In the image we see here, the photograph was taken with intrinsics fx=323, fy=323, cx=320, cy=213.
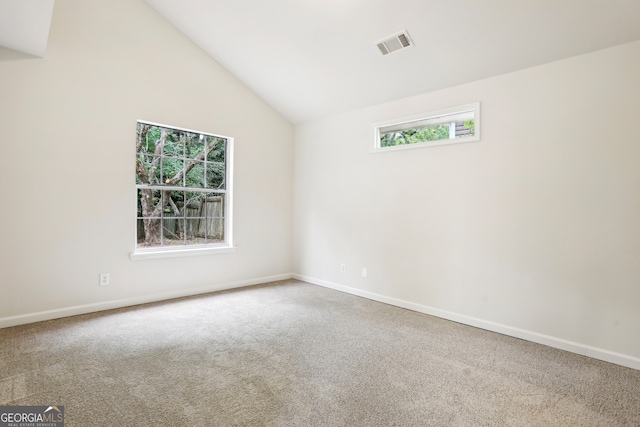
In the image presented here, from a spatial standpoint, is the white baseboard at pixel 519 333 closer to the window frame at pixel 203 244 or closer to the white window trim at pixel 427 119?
the white window trim at pixel 427 119

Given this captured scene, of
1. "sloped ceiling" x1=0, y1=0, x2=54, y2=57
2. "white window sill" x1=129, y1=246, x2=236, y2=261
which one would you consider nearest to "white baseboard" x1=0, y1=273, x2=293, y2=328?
"white window sill" x1=129, y1=246, x2=236, y2=261

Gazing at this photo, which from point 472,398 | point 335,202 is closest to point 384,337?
point 472,398

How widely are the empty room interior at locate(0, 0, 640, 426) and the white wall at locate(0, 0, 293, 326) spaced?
19 millimetres

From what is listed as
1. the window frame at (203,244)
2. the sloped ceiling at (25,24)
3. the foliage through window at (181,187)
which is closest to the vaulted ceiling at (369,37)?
the sloped ceiling at (25,24)

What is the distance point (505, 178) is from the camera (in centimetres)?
303

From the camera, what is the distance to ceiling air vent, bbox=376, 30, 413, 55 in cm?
301

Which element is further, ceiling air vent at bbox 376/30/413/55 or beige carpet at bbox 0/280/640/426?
ceiling air vent at bbox 376/30/413/55

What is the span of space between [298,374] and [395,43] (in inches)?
118

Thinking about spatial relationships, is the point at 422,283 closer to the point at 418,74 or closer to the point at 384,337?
the point at 384,337

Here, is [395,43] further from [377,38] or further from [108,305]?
[108,305]

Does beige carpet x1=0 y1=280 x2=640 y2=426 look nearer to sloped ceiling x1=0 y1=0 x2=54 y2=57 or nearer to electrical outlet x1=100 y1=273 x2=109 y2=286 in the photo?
electrical outlet x1=100 y1=273 x2=109 y2=286

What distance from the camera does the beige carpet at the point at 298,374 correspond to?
177 cm

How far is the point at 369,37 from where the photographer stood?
3137 millimetres

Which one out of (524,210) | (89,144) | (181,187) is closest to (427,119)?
(524,210)
